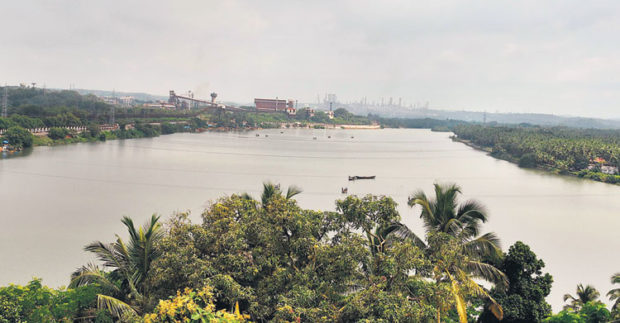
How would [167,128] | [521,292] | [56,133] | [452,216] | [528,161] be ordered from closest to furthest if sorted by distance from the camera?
[521,292], [452,216], [528,161], [56,133], [167,128]

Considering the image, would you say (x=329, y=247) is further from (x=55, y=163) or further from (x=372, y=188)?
(x=55, y=163)

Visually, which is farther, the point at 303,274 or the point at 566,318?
the point at 566,318

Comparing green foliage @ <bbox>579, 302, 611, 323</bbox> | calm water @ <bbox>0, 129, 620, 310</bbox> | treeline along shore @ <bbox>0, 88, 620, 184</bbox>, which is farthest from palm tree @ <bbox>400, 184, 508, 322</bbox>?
treeline along shore @ <bbox>0, 88, 620, 184</bbox>

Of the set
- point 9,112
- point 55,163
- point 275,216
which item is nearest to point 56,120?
point 9,112

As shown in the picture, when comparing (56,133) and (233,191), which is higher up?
(56,133)

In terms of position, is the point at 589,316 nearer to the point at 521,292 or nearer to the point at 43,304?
the point at 521,292

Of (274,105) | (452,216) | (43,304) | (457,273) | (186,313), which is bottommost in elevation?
(43,304)

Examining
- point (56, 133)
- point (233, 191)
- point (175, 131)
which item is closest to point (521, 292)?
point (233, 191)

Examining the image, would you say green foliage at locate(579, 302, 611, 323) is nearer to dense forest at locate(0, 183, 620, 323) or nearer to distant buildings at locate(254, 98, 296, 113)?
dense forest at locate(0, 183, 620, 323)
